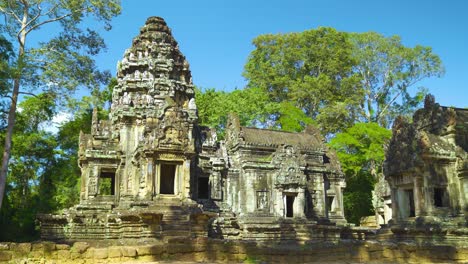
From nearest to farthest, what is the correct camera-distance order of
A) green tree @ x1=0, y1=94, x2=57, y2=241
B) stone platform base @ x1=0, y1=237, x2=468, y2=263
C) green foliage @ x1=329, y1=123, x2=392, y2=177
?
stone platform base @ x1=0, y1=237, x2=468, y2=263 → green tree @ x1=0, y1=94, x2=57, y2=241 → green foliage @ x1=329, y1=123, x2=392, y2=177

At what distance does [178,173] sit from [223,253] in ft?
26.7

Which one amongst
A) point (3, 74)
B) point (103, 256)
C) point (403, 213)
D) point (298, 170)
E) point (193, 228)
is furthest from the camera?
point (298, 170)

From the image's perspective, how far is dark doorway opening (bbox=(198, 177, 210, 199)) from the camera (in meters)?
22.1

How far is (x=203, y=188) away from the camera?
22250mm

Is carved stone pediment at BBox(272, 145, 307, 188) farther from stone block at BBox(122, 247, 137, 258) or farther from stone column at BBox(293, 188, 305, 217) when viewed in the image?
stone block at BBox(122, 247, 137, 258)

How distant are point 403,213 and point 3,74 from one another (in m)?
16.4

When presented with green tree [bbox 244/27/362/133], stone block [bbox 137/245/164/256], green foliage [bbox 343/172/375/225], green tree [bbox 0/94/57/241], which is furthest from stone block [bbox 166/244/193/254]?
green tree [bbox 244/27/362/133]

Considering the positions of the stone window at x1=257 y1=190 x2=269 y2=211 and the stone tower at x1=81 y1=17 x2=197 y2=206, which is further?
the stone window at x1=257 y1=190 x2=269 y2=211

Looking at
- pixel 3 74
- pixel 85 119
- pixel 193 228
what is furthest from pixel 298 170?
pixel 85 119

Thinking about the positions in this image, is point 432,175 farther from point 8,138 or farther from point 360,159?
point 8,138

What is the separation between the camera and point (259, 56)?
1603 inches

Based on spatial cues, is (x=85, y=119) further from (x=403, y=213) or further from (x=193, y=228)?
(x=403, y=213)

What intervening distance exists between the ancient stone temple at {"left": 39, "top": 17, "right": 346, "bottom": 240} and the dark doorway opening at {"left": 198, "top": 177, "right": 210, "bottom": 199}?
0.05 meters

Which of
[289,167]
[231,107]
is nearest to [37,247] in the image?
[289,167]
